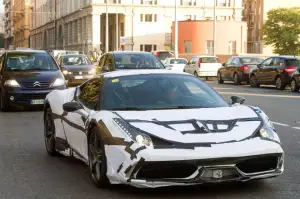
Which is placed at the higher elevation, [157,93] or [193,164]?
[157,93]

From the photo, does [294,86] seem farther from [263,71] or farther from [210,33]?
[210,33]

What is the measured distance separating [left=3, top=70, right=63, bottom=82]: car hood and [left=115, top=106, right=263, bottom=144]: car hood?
10.2 m

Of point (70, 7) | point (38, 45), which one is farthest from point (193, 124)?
Result: point (38, 45)

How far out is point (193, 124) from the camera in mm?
6180

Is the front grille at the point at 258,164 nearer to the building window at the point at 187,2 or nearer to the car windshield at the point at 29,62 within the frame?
the car windshield at the point at 29,62

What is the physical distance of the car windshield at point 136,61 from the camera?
64.9 ft

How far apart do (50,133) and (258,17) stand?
95.4 m

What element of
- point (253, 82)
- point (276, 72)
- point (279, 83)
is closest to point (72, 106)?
point (279, 83)

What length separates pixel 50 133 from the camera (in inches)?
357

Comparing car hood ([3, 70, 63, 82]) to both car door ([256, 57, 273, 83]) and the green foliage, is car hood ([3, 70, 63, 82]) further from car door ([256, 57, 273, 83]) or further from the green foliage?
the green foliage

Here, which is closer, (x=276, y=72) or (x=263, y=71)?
(x=276, y=72)

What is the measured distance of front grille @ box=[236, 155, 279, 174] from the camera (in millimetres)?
6012

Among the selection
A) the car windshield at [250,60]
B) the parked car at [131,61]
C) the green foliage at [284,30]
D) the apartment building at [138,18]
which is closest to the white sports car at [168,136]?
the parked car at [131,61]

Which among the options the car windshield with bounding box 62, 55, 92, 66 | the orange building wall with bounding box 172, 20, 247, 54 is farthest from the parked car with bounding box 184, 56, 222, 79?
the orange building wall with bounding box 172, 20, 247, 54
